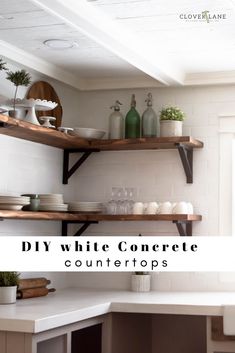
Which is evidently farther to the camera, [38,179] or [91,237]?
[91,237]

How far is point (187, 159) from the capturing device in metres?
4.65

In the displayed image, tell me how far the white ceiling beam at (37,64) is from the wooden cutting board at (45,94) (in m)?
0.09

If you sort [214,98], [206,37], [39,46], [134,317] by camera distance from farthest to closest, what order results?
[214,98] < [134,317] < [39,46] < [206,37]

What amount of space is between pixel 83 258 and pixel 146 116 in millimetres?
1096

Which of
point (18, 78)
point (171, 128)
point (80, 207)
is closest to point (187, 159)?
point (171, 128)

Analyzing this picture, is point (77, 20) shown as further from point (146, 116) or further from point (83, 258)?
point (83, 258)

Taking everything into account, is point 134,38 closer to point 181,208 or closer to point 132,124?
point 132,124

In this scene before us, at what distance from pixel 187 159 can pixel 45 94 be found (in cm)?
107

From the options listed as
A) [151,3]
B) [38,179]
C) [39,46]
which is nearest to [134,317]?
[38,179]

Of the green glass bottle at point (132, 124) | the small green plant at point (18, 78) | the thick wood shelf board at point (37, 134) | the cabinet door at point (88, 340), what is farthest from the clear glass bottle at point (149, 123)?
the cabinet door at point (88, 340)

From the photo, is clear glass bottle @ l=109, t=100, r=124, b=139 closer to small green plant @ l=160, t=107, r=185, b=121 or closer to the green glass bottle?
the green glass bottle

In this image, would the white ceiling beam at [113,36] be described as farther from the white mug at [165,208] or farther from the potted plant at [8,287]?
the potted plant at [8,287]

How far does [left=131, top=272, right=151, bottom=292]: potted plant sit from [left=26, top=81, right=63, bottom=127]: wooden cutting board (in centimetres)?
120

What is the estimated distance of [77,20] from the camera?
3.33 metres
